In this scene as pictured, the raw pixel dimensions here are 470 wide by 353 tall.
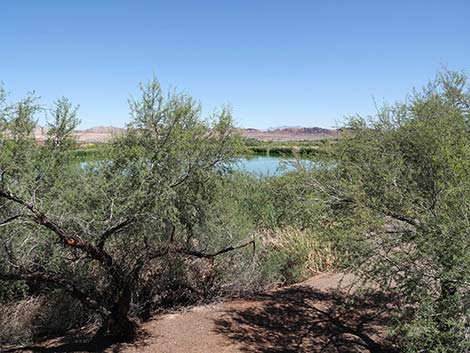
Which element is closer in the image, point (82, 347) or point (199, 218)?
point (82, 347)

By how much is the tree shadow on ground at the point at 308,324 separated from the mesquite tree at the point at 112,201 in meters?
1.45

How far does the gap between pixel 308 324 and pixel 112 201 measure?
14.3 feet

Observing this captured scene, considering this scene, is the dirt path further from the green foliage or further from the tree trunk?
the green foliage

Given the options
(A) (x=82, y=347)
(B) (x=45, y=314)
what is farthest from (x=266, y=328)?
(B) (x=45, y=314)

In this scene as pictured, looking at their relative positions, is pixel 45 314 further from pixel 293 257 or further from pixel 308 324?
pixel 293 257

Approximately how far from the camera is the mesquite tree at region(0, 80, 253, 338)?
6.50m

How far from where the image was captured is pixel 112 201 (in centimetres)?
638

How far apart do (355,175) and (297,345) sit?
2.98m

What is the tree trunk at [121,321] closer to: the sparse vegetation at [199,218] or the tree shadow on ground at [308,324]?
the sparse vegetation at [199,218]

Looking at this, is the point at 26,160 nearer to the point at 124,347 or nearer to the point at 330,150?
the point at 124,347

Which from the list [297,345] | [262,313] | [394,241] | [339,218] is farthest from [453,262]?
[262,313]

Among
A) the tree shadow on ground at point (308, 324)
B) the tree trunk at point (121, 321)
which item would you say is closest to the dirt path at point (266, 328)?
the tree shadow on ground at point (308, 324)

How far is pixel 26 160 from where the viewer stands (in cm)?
687

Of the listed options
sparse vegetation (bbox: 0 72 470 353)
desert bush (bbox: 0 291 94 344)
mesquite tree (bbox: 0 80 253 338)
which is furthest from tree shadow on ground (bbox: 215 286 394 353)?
desert bush (bbox: 0 291 94 344)
